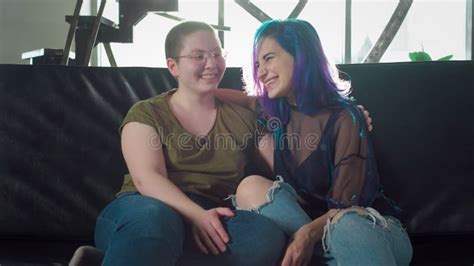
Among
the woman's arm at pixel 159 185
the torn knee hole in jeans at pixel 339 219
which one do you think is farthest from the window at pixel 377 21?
the torn knee hole in jeans at pixel 339 219

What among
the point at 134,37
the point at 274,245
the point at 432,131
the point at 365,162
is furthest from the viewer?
the point at 134,37

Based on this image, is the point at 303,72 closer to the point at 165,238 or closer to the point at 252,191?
the point at 252,191

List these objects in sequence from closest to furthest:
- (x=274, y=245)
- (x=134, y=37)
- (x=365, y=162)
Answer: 1. (x=274, y=245)
2. (x=365, y=162)
3. (x=134, y=37)

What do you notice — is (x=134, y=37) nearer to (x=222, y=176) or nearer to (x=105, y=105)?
(x=105, y=105)

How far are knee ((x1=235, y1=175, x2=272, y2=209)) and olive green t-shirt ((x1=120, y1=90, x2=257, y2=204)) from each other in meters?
0.02

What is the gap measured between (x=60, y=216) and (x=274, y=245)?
1.61ft

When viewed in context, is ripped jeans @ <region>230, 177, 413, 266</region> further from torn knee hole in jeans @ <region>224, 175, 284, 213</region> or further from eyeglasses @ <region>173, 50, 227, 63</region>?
eyeglasses @ <region>173, 50, 227, 63</region>

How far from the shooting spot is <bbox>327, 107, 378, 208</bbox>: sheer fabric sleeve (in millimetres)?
1000

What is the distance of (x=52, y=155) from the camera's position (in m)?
1.17

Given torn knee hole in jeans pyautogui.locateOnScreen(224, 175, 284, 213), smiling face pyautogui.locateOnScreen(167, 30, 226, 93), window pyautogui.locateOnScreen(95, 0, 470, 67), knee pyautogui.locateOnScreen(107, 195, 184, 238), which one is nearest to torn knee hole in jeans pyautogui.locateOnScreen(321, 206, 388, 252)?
torn knee hole in jeans pyautogui.locateOnScreen(224, 175, 284, 213)

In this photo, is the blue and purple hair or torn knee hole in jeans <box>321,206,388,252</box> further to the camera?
the blue and purple hair

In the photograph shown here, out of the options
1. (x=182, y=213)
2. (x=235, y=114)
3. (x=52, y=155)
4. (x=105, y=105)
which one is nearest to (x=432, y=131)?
(x=235, y=114)

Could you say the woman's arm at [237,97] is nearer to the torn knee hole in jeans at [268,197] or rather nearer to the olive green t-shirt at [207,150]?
the olive green t-shirt at [207,150]

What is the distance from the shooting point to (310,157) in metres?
1.04
